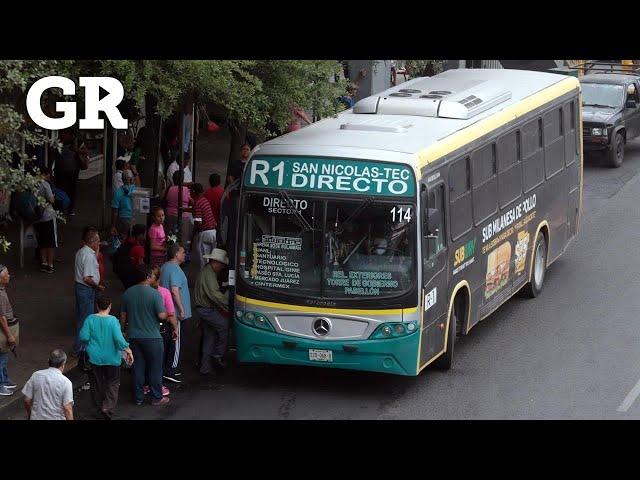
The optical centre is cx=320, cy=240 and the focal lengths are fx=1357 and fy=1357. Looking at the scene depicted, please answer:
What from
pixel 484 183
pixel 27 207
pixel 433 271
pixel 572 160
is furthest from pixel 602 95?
pixel 433 271

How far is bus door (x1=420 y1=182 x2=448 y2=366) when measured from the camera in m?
14.9

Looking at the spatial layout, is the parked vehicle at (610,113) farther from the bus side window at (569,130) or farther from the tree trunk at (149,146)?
the tree trunk at (149,146)

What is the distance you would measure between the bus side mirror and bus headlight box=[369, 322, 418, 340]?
1.06 metres

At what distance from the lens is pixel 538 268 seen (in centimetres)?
1984

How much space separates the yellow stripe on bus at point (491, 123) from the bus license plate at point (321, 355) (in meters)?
2.28

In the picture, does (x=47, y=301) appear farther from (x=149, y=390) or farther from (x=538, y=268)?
(x=538, y=268)

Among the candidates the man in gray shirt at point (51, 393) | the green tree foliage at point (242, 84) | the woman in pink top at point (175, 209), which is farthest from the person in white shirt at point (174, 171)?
the man in gray shirt at point (51, 393)

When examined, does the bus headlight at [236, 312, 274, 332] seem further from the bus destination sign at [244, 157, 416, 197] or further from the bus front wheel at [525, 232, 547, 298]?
the bus front wheel at [525, 232, 547, 298]

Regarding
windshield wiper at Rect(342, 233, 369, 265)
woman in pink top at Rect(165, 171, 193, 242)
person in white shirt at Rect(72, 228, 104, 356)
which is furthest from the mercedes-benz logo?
woman in pink top at Rect(165, 171, 193, 242)

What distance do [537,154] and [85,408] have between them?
7676mm

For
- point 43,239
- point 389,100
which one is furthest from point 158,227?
point 389,100

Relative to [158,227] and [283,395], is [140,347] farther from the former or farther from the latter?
[158,227]

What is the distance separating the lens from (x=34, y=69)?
46.9ft

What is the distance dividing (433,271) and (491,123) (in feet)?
9.91
